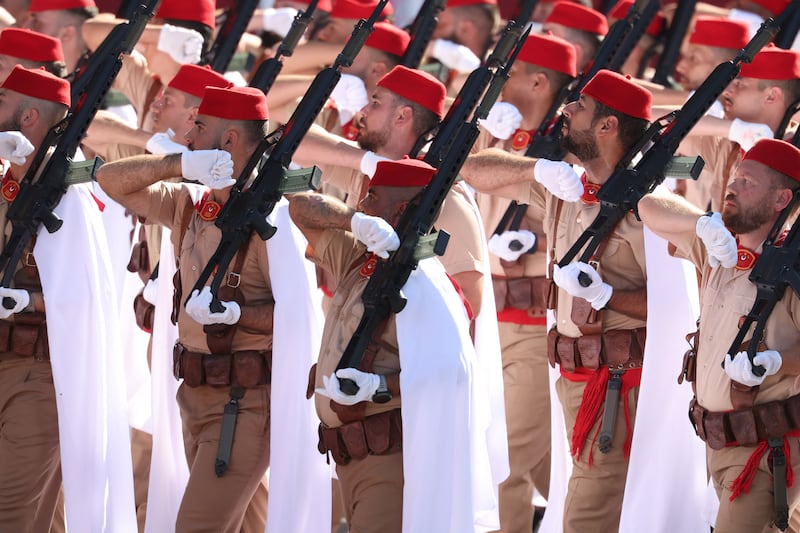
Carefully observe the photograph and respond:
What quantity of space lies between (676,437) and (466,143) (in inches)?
59.7

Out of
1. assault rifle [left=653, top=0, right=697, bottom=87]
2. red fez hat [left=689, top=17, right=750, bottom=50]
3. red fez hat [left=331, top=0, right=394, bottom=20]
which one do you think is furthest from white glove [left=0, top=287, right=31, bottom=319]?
assault rifle [left=653, top=0, right=697, bottom=87]

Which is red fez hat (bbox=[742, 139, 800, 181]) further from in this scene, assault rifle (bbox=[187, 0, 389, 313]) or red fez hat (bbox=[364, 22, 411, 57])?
red fez hat (bbox=[364, 22, 411, 57])

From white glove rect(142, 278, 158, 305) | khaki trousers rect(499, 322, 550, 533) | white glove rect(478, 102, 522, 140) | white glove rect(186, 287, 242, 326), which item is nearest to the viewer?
white glove rect(186, 287, 242, 326)

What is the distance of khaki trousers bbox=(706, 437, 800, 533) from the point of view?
18.1 feet

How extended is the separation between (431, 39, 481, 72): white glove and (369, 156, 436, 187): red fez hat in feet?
12.2

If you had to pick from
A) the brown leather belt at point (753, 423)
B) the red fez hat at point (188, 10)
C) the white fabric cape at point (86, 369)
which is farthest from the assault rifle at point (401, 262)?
the red fez hat at point (188, 10)

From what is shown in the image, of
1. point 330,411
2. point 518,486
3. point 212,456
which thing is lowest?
point 518,486

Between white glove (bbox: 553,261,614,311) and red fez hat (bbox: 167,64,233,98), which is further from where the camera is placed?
red fez hat (bbox: 167,64,233,98)

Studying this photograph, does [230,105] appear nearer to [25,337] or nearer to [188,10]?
[25,337]

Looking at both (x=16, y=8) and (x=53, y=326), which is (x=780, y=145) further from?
(x=16, y=8)

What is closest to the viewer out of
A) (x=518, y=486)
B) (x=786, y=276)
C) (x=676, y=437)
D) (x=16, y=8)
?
(x=786, y=276)

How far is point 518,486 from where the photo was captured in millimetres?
7422

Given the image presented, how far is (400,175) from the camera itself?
225 inches

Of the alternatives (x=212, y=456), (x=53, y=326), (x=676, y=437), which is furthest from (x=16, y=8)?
(x=676, y=437)
